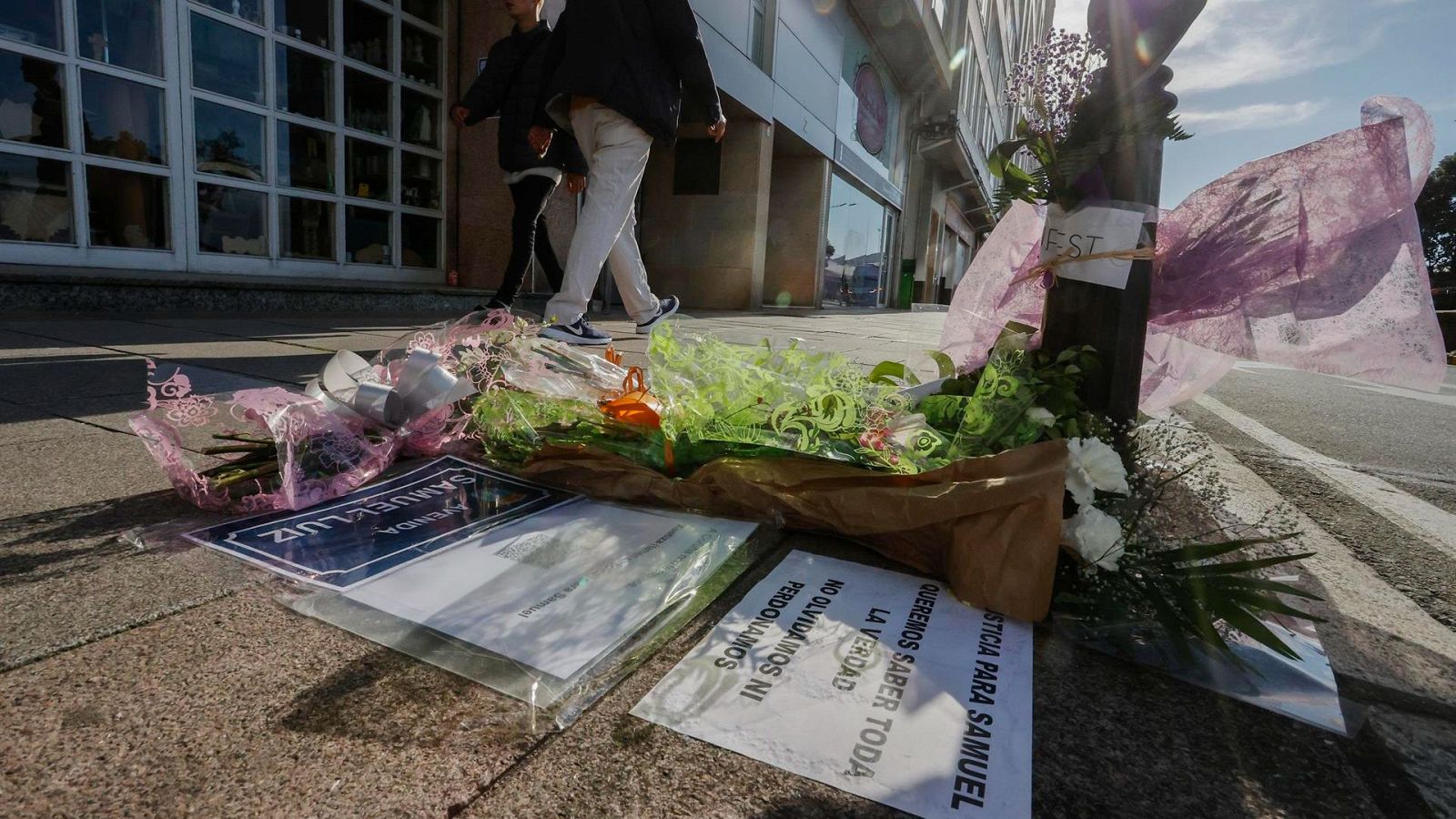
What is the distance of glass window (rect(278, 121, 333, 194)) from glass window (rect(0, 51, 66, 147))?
139 cm

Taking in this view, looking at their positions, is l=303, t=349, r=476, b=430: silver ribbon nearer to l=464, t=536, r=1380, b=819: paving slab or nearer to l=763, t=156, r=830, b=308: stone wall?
l=464, t=536, r=1380, b=819: paving slab

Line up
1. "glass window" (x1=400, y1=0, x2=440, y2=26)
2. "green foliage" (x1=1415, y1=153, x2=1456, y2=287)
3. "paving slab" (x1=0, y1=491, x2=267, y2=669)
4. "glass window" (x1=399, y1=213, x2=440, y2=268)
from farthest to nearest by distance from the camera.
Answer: "green foliage" (x1=1415, y1=153, x2=1456, y2=287) < "glass window" (x1=399, y1=213, x2=440, y2=268) < "glass window" (x1=400, y1=0, x2=440, y2=26) < "paving slab" (x1=0, y1=491, x2=267, y2=669)

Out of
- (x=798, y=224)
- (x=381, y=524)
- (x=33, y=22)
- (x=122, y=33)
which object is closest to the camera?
(x=381, y=524)

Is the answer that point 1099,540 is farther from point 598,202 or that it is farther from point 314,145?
point 314,145

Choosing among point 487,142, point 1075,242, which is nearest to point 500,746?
point 1075,242

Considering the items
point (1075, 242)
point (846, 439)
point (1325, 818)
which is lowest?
point (1325, 818)

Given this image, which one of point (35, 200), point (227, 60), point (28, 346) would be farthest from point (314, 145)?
point (28, 346)

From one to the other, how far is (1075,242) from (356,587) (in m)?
1.47

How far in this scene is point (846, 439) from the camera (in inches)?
54.7

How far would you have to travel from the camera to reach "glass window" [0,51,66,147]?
4.34m

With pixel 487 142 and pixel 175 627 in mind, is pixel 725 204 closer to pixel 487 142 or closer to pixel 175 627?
pixel 487 142

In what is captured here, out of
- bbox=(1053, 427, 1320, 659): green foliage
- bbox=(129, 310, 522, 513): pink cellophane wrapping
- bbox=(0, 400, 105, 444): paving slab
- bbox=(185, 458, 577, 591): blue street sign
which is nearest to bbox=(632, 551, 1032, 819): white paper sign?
bbox=(1053, 427, 1320, 659): green foliage

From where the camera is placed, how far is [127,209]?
4.96 metres

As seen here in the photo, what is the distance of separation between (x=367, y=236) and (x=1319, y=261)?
A: 6982mm
